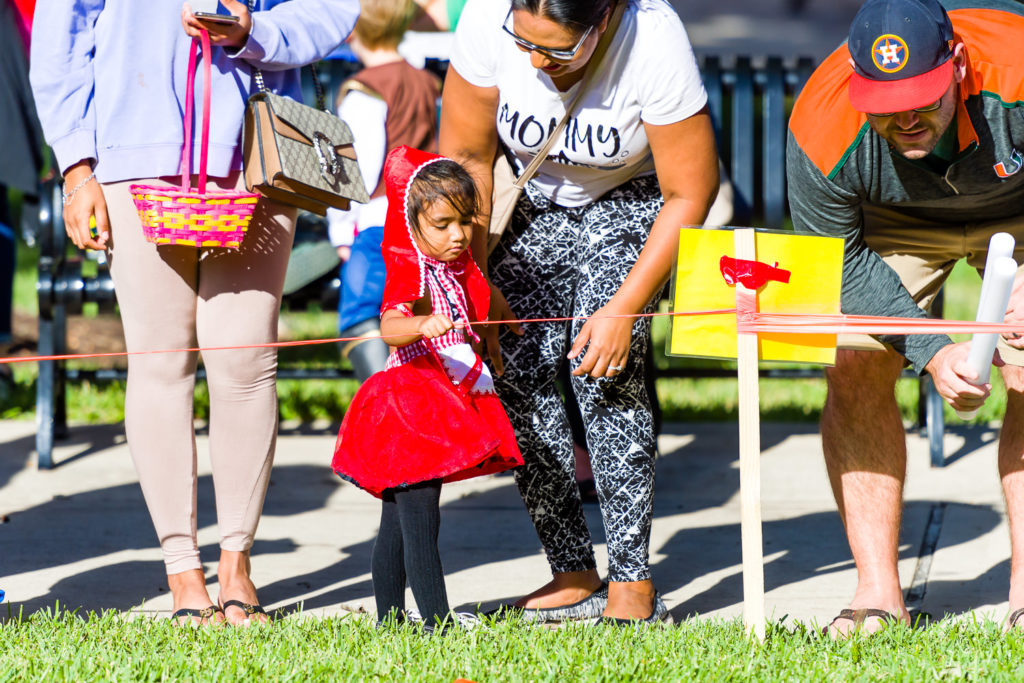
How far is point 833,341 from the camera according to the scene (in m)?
3.15

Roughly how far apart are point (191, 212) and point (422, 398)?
0.77 metres

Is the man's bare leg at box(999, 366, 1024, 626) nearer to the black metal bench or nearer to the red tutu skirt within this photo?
the red tutu skirt

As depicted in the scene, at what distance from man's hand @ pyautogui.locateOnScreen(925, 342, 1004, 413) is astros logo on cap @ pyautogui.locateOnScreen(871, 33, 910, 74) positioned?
2.32ft

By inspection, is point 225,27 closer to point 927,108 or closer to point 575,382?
point 575,382

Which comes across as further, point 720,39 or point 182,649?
point 720,39

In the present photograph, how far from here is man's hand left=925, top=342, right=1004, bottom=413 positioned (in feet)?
9.96

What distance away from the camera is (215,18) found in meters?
3.35

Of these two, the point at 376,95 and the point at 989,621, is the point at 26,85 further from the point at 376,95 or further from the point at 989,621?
the point at 989,621

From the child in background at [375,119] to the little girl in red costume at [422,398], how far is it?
1718 millimetres

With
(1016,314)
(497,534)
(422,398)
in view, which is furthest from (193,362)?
(1016,314)

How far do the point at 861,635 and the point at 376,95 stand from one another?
121 inches

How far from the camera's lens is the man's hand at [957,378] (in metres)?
3.04

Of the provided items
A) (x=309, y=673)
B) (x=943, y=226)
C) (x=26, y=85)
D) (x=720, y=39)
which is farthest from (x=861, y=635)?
(x=720, y=39)

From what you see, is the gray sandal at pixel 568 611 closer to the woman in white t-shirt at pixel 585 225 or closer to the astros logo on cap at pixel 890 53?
the woman in white t-shirt at pixel 585 225
